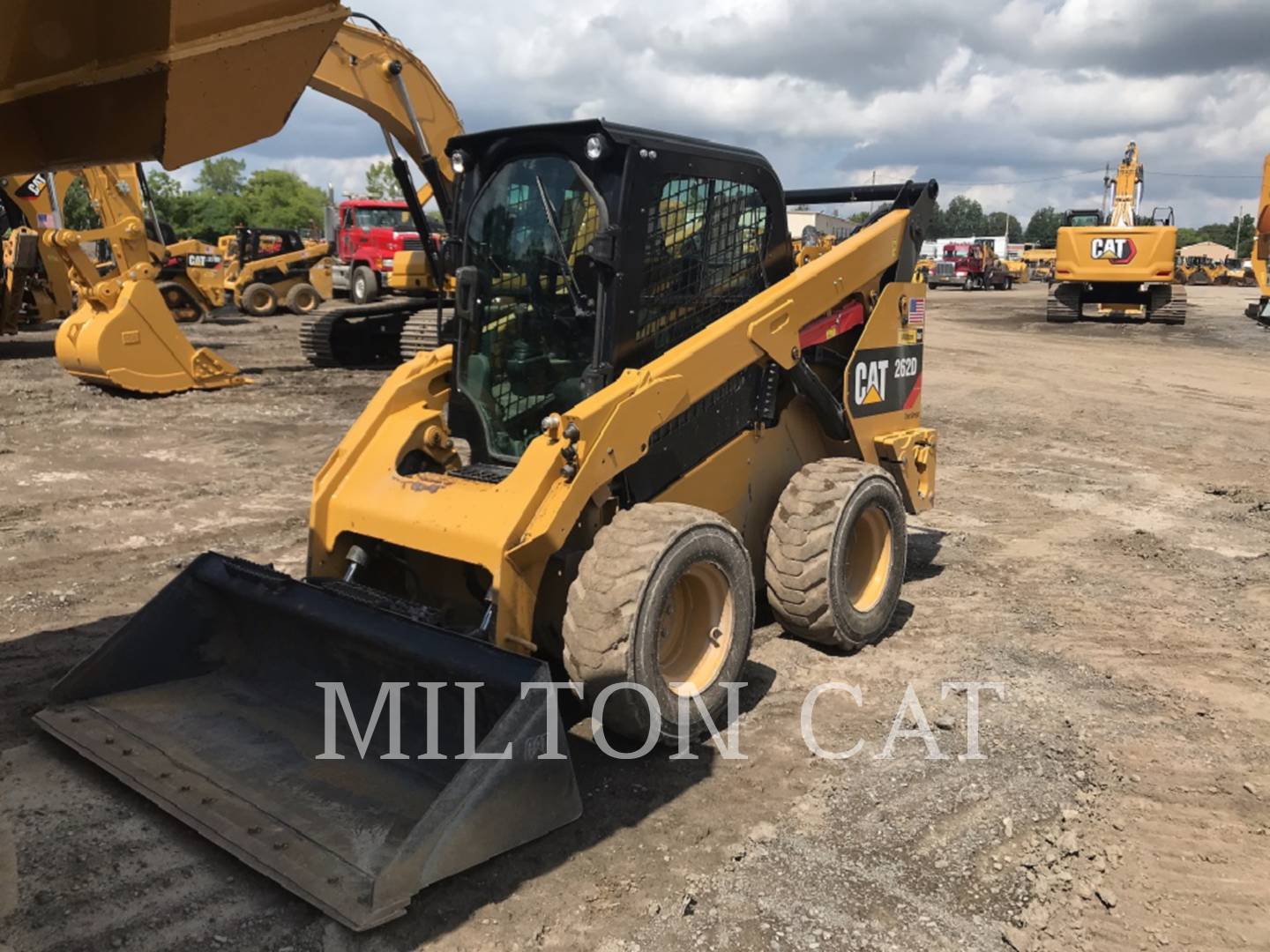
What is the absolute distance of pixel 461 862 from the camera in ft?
8.99

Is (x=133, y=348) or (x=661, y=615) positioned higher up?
(x=133, y=348)

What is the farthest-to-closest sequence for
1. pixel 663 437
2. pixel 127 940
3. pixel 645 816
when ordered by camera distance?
1. pixel 663 437
2. pixel 645 816
3. pixel 127 940

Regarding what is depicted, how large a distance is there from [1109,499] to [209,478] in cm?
681

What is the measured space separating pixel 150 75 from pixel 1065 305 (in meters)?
23.6

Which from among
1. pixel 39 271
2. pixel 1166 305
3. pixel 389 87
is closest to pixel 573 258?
pixel 389 87

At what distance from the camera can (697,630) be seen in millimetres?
3963

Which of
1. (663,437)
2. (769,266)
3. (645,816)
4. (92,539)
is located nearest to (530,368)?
(663,437)

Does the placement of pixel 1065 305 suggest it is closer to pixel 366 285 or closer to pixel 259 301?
pixel 366 285

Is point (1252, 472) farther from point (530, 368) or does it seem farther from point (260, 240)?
Result: point (260, 240)

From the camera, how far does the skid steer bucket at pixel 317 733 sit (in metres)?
2.80

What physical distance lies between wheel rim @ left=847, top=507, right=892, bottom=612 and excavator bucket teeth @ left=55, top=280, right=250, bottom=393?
888cm

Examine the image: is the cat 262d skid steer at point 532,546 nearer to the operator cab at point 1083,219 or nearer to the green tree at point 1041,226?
the operator cab at point 1083,219

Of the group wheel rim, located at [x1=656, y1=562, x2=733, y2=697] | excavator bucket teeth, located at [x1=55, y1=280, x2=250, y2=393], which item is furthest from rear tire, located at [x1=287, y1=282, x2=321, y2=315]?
wheel rim, located at [x1=656, y1=562, x2=733, y2=697]

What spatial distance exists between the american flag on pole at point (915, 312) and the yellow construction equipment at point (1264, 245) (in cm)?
1801
